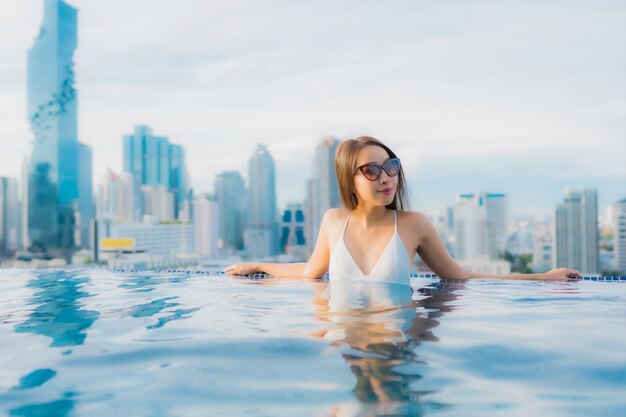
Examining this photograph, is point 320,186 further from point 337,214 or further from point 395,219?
point 395,219

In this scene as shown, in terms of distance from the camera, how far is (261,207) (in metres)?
73.4

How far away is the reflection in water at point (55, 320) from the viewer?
131cm

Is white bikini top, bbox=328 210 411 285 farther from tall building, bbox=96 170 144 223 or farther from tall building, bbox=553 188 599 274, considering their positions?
tall building, bbox=96 170 144 223

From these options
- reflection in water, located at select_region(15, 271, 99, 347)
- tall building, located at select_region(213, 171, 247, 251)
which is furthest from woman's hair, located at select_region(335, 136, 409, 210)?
tall building, located at select_region(213, 171, 247, 251)

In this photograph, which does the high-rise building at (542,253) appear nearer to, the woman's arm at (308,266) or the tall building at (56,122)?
the tall building at (56,122)

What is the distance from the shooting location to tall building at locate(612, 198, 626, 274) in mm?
46094

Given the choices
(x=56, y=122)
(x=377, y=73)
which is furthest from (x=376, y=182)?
(x=56, y=122)

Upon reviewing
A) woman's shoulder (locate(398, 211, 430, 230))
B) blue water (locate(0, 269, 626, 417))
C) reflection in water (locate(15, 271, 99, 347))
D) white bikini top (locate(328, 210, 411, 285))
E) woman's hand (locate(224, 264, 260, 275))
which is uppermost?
woman's shoulder (locate(398, 211, 430, 230))

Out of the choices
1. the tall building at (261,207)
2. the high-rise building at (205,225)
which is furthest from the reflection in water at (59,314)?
the high-rise building at (205,225)

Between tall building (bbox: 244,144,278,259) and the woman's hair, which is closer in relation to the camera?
the woman's hair

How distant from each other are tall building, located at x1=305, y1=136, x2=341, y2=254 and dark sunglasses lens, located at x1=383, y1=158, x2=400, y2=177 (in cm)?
5350

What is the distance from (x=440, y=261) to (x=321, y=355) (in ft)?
5.25

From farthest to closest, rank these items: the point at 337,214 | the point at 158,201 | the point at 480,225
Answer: the point at 158,201
the point at 480,225
the point at 337,214

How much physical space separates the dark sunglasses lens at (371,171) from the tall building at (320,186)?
176 ft
